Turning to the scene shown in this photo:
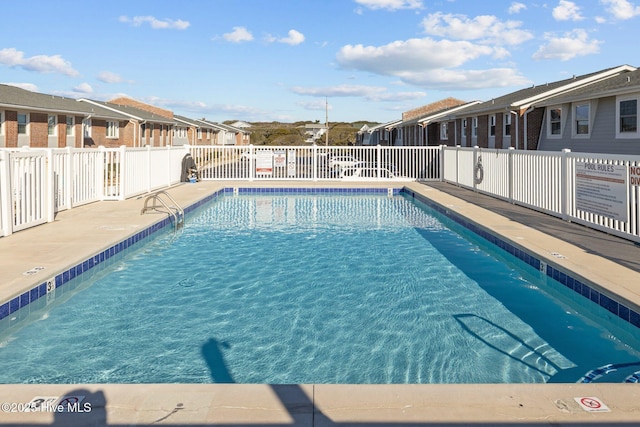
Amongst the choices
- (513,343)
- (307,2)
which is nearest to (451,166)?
(307,2)

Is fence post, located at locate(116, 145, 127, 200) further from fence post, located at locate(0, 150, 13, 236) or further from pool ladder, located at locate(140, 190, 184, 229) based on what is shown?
fence post, located at locate(0, 150, 13, 236)

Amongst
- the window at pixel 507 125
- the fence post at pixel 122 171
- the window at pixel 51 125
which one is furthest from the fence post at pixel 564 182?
the window at pixel 51 125

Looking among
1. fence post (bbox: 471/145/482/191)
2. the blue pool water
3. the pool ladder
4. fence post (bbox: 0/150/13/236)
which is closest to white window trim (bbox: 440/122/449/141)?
fence post (bbox: 471/145/482/191)

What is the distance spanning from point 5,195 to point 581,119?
15.3m

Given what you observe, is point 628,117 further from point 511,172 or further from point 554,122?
point 511,172

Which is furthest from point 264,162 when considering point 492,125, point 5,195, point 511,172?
point 5,195

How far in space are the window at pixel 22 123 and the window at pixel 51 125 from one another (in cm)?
177

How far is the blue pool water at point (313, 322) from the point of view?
12.8 ft

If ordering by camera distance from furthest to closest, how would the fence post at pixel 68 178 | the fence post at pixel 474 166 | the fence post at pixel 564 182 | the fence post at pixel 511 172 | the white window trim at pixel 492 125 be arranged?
the white window trim at pixel 492 125 → the fence post at pixel 474 166 → the fence post at pixel 511 172 → the fence post at pixel 68 178 → the fence post at pixel 564 182

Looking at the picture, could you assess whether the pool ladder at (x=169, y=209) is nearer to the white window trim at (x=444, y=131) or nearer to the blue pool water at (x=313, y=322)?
the blue pool water at (x=313, y=322)

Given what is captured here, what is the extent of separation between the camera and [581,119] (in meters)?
15.9

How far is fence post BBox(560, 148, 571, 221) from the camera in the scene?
886cm

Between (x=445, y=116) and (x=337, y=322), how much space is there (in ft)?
73.0

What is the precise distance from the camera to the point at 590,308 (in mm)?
5031
